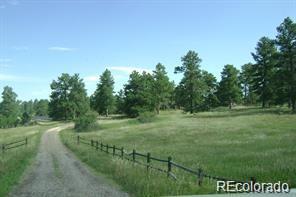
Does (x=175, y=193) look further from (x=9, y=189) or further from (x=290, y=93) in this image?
(x=290, y=93)

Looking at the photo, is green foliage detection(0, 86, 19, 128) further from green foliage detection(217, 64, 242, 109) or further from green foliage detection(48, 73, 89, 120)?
green foliage detection(217, 64, 242, 109)

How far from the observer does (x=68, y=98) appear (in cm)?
15475

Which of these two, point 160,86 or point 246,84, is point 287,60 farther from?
point 246,84

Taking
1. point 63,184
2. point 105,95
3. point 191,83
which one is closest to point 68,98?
point 105,95

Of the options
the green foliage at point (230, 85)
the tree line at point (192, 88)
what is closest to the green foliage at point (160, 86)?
the tree line at point (192, 88)

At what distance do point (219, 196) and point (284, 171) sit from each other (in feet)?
22.3

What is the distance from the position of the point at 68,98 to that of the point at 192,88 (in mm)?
50945

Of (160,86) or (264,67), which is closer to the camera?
(264,67)

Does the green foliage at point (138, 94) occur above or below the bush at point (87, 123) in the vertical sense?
above

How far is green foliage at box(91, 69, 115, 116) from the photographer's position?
480ft

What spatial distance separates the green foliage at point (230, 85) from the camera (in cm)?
12661

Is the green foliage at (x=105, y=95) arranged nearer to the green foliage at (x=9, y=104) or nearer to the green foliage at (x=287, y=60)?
the green foliage at (x=9, y=104)

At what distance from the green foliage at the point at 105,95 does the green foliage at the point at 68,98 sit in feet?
15.3

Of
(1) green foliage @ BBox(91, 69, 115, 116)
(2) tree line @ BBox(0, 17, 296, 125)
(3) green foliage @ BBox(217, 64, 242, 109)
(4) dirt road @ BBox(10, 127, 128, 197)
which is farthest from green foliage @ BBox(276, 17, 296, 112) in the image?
(1) green foliage @ BBox(91, 69, 115, 116)
